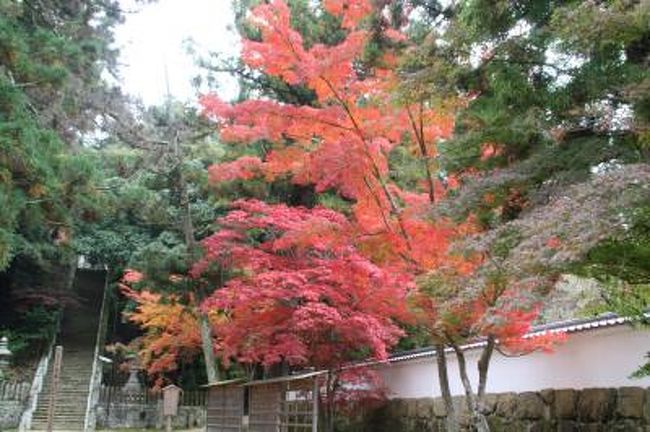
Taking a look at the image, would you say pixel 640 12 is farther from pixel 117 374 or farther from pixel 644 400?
pixel 117 374

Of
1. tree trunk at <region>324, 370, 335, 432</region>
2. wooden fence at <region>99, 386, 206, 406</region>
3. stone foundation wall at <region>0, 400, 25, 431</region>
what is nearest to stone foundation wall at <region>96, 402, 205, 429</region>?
wooden fence at <region>99, 386, 206, 406</region>

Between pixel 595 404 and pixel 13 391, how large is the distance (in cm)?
1728

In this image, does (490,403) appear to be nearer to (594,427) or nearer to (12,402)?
(594,427)

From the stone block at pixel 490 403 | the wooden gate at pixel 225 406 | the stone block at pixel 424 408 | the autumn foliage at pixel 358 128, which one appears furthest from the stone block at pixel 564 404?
the wooden gate at pixel 225 406

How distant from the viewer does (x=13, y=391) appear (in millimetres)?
19953

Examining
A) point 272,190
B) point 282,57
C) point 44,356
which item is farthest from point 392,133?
point 44,356

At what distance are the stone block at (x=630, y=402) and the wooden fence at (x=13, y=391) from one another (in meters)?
17.5

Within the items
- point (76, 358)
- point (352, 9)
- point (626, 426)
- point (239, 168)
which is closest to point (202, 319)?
point (239, 168)

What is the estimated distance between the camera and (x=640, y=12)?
195 inches

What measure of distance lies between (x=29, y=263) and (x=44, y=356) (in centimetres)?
407

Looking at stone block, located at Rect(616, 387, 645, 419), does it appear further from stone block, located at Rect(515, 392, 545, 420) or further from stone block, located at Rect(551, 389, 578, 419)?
stone block, located at Rect(515, 392, 545, 420)

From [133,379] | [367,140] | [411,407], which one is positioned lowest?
[411,407]

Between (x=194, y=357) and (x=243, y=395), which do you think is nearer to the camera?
(x=243, y=395)

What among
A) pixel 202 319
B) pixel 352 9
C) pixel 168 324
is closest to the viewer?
pixel 352 9
